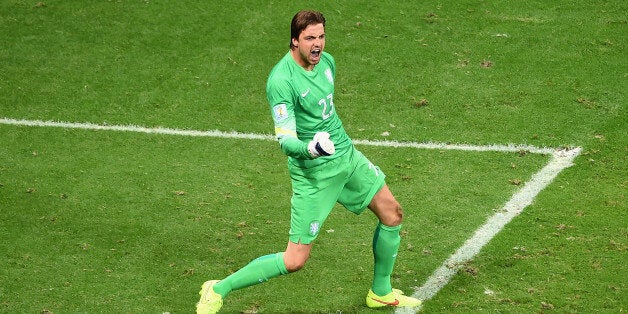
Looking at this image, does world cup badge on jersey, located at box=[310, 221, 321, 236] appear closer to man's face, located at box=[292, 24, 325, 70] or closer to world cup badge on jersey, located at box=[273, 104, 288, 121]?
world cup badge on jersey, located at box=[273, 104, 288, 121]

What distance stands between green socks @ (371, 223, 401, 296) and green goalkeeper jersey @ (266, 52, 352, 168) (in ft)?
2.28

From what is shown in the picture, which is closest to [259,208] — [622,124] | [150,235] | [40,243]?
[150,235]

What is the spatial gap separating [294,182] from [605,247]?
275 centimetres

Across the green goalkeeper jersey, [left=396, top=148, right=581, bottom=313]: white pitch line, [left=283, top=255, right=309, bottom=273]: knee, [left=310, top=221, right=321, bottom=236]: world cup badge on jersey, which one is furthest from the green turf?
the green goalkeeper jersey

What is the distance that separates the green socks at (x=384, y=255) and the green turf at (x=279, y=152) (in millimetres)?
267

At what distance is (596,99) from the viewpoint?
11727mm

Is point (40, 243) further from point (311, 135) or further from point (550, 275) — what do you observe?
point (550, 275)

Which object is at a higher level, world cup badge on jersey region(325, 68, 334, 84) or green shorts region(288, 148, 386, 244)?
world cup badge on jersey region(325, 68, 334, 84)

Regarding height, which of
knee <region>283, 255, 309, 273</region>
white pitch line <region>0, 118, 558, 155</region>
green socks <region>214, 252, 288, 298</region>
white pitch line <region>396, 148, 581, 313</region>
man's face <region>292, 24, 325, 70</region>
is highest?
man's face <region>292, 24, 325, 70</region>

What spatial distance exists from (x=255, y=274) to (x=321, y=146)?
52.7 inches

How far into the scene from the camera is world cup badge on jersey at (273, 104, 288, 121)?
7.49 meters

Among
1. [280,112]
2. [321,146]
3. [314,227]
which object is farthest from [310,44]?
[314,227]

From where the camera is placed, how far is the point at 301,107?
25.4ft

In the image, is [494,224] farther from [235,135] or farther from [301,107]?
[235,135]
